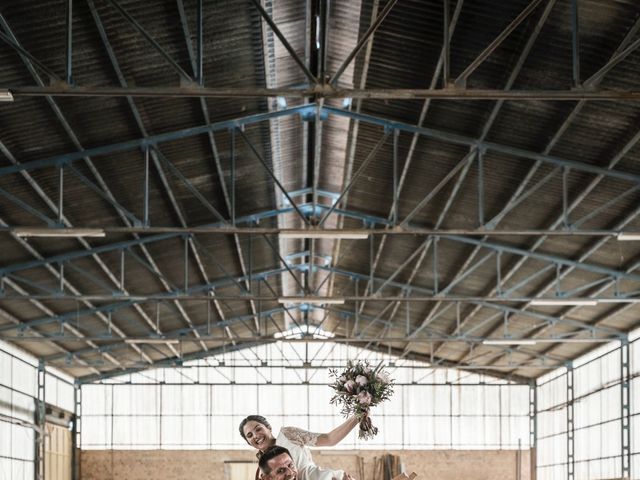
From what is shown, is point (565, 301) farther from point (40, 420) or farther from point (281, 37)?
point (40, 420)

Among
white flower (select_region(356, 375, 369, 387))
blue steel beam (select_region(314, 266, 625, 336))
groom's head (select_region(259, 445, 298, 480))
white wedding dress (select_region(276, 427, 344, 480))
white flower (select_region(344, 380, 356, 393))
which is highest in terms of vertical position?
blue steel beam (select_region(314, 266, 625, 336))

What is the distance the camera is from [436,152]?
1057 inches

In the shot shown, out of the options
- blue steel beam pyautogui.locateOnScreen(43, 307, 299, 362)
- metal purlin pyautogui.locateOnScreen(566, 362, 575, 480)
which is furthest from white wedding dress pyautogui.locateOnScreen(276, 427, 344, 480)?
metal purlin pyautogui.locateOnScreen(566, 362, 575, 480)

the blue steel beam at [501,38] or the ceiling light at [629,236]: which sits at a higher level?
the blue steel beam at [501,38]

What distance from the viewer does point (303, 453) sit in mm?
7762

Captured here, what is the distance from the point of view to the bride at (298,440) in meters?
7.01

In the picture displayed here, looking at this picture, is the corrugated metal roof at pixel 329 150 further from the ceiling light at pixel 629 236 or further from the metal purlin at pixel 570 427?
the metal purlin at pixel 570 427

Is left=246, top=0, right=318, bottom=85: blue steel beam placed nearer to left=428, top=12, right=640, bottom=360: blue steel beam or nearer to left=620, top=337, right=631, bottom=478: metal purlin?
left=428, top=12, right=640, bottom=360: blue steel beam

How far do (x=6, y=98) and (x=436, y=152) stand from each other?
1295cm

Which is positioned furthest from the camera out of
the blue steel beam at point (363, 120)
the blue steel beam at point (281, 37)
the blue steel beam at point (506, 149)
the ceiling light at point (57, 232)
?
the blue steel beam at point (363, 120)

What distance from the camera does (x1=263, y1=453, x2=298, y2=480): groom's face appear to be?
233 inches

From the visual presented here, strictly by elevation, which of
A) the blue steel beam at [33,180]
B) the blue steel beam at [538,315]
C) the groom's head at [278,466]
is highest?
the blue steel beam at [33,180]

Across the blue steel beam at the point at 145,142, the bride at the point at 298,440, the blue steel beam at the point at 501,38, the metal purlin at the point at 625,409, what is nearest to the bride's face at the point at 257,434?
the bride at the point at 298,440

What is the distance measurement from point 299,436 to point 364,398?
108 cm
